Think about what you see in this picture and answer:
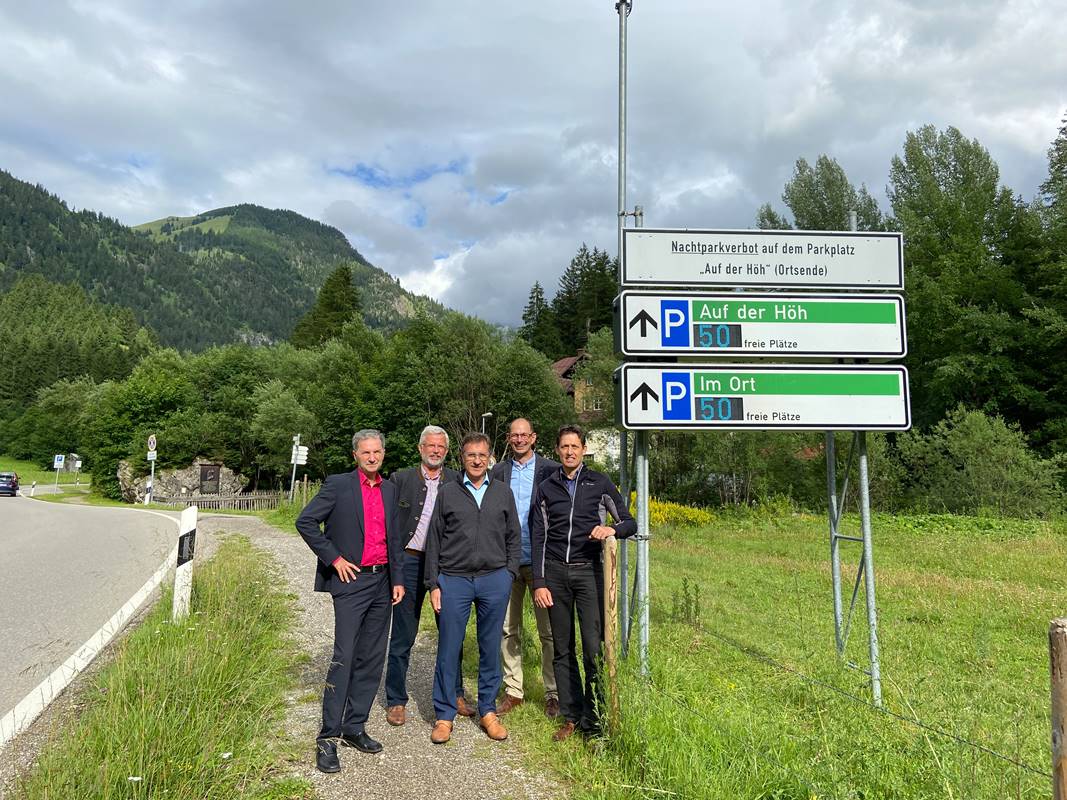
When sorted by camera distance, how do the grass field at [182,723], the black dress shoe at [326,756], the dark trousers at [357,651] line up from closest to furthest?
1. the grass field at [182,723]
2. the black dress shoe at [326,756]
3. the dark trousers at [357,651]

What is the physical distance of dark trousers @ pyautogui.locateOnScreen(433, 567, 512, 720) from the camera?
4.57 metres

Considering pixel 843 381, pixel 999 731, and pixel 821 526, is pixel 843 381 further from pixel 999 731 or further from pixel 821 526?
pixel 821 526

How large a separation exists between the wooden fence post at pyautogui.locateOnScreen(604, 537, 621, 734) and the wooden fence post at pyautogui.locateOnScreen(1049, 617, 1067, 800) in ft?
7.62

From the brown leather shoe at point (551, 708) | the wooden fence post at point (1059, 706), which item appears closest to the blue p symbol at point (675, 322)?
the brown leather shoe at point (551, 708)

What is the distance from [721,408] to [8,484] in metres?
52.8

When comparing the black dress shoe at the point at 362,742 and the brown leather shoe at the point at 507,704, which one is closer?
the black dress shoe at the point at 362,742

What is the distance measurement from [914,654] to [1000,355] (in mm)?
32565

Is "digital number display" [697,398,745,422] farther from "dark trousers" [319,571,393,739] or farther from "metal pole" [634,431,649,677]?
"dark trousers" [319,571,393,739]

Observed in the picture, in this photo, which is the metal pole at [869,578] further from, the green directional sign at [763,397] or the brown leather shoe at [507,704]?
the brown leather shoe at [507,704]

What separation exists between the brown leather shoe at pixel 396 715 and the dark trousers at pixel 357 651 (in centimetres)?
31

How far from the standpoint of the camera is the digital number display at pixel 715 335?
18.2 feet

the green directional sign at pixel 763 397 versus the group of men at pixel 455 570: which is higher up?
the green directional sign at pixel 763 397

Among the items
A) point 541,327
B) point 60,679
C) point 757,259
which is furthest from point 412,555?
point 541,327

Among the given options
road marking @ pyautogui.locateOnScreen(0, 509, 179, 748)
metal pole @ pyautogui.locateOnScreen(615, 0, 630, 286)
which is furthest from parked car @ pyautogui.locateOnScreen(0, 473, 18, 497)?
metal pole @ pyautogui.locateOnScreen(615, 0, 630, 286)
